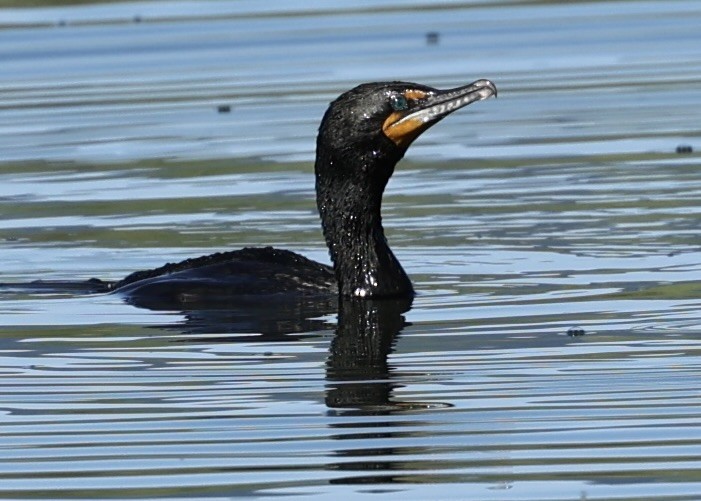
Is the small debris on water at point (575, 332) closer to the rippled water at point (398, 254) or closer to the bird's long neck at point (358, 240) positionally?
the rippled water at point (398, 254)

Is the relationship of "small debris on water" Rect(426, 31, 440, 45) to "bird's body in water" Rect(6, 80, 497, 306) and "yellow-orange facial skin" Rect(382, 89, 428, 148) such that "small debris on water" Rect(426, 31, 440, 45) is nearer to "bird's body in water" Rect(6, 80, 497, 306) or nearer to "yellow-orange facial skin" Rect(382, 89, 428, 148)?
"bird's body in water" Rect(6, 80, 497, 306)

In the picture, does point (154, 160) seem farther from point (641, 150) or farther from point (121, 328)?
point (121, 328)

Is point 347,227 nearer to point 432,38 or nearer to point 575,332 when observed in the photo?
point 575,332

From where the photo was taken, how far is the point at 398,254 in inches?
501

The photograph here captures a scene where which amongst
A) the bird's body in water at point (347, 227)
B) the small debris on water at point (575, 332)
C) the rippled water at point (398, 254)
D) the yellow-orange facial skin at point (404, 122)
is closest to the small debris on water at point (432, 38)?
the rippled water at point (398, 254)

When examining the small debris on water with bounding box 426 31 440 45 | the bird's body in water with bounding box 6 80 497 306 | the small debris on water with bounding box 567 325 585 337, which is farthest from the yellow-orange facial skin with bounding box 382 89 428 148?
the small debris on water with bounding box 426 31 440 45

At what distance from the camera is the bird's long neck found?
37.0ft

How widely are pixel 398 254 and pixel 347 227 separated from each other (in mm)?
1368

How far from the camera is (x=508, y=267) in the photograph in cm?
1190

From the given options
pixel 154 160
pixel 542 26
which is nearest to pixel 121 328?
pixel 154 160

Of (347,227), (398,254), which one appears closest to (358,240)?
(347,227)

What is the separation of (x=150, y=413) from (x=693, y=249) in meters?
4.66

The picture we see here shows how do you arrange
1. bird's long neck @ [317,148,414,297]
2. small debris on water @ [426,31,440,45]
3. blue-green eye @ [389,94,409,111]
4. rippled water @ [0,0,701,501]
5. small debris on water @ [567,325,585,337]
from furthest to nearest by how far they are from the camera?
small debris on water @ [426,31,440,45], bird's long neck @ [317,148,414,297], blue-green eye @ [389,94,409,111], small debris on water @ [567,325,585,337], rippled water @ [0,0,701,501]

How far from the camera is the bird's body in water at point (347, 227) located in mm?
10977
